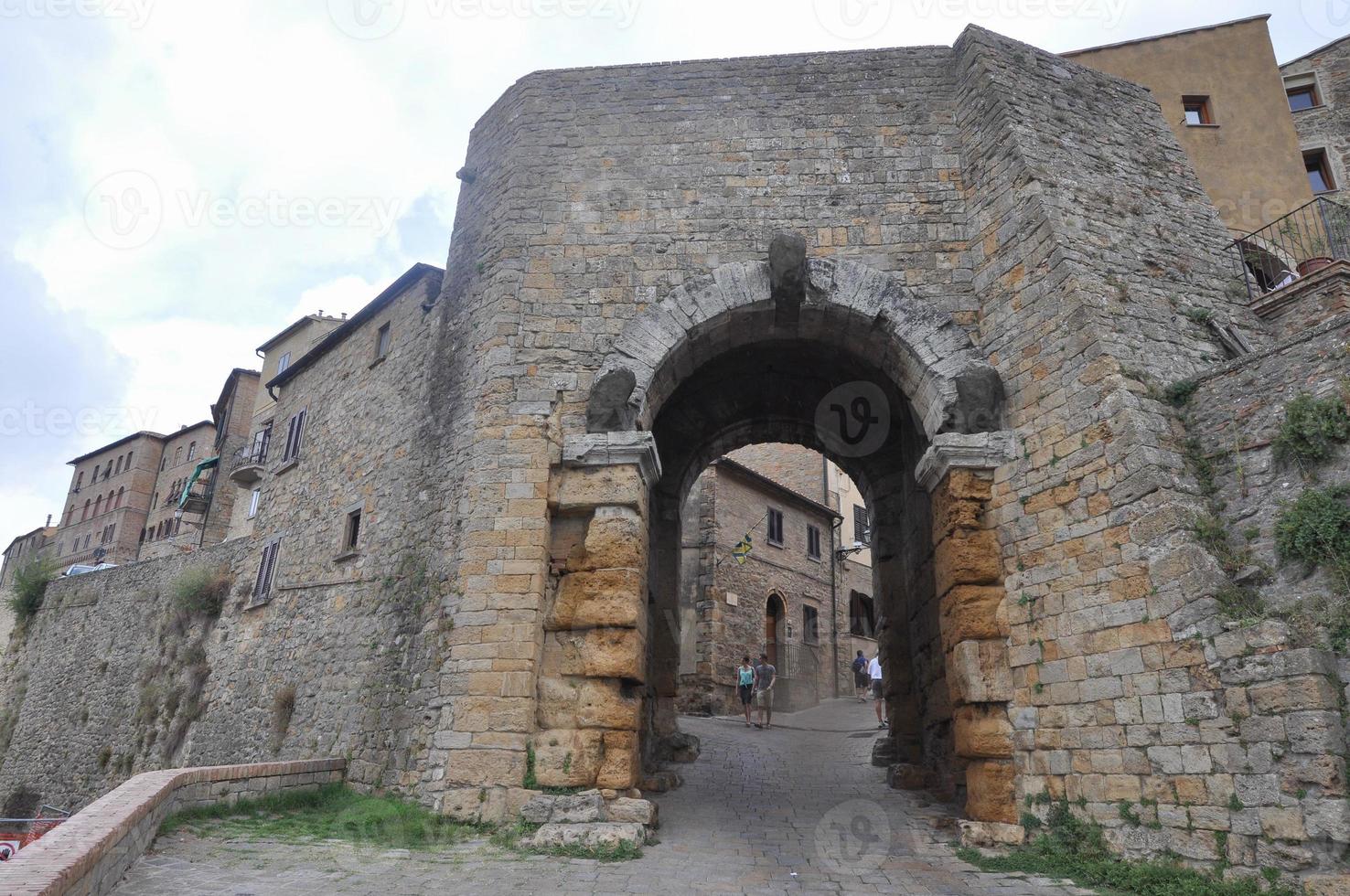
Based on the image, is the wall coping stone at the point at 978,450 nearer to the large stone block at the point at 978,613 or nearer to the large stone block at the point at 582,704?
the large stone block at the point at 978,613

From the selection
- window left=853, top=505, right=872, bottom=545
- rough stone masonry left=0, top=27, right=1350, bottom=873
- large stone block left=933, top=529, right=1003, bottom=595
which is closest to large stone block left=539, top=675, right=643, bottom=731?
rough stone masonry left=0, top=27, right=1350, bottom=873

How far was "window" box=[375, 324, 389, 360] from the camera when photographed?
43.8 ft

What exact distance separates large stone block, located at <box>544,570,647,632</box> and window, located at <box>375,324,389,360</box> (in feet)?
24.5

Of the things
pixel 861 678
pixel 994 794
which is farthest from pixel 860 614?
pixel 994 794

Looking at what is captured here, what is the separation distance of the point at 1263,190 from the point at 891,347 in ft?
29.7

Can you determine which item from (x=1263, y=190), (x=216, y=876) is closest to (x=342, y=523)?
(x=216, y=876)

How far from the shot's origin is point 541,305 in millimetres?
8477

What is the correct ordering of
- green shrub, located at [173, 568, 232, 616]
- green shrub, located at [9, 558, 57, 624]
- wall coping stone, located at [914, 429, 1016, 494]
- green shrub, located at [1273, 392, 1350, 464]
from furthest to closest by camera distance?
green shrub, located at [9, 558, 57, 624] < green shrub, located at [173, 568, 232, 616] < wall coping stone, located at [914, 429, 1016, 494] < green shrub, located at [1273, 392, 1350, 464]

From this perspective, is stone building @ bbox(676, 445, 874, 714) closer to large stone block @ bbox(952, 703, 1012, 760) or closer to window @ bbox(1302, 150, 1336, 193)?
large stone block @ bbox(952, 703, 1012, 760)

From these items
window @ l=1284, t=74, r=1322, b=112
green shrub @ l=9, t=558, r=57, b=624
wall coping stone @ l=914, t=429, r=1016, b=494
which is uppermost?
window @ l=1284, t=74, r=1322, b=112

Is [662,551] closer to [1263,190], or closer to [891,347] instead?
[891,347]
